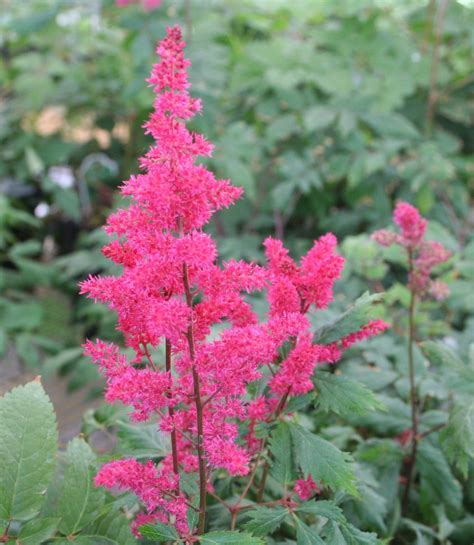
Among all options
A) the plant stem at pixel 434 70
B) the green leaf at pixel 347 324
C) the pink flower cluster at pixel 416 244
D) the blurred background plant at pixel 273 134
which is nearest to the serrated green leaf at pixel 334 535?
the green leaf at pixel 347 324

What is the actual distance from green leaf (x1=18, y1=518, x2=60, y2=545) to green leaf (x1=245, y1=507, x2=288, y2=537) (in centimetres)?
27

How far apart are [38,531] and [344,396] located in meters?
0.46

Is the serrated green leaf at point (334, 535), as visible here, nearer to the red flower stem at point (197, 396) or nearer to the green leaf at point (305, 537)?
the green leaf at point (305, 537)

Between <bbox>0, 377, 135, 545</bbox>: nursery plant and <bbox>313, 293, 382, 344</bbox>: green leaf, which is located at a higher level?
<bbox>313, 293, 382, 344</bbox>: green leaf

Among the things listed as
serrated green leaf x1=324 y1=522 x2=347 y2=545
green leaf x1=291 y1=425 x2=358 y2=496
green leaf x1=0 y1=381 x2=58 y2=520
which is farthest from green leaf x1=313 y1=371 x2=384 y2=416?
green leaf x1=0 y1=381 x2=58 y2=520

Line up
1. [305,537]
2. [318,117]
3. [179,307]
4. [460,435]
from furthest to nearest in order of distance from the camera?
[318,117], [460,435], [305,537], [179,307]

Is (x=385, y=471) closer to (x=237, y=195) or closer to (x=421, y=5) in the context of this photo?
(x=237, y=195)

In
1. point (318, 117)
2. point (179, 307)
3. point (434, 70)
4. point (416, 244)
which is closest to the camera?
point (179, 307)

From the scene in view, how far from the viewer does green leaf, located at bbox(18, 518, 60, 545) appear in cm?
98

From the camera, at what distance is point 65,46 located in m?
3.62

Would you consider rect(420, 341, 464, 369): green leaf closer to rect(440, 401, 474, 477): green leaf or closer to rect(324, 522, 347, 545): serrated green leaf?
rect(440, 401, 474, 477): green leaf

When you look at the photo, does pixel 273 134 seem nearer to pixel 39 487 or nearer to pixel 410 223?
pixel 410 223

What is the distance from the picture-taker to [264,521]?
993mm

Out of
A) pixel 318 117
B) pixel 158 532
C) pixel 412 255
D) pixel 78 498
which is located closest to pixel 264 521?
pixel 158 532
